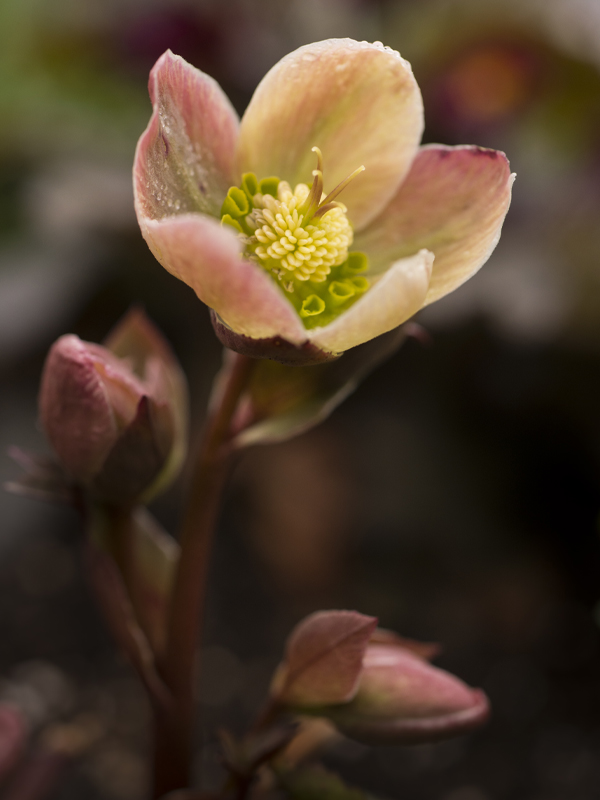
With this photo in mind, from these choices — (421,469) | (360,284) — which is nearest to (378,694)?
(360,284)

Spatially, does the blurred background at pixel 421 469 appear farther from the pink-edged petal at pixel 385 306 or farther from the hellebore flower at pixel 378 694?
the pink-edged petal at pixel 385 306

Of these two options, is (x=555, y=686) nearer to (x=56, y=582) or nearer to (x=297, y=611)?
(x=297, y=611)

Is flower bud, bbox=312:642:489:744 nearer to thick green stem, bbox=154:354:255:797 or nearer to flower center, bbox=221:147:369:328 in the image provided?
thick green stem, bbox=154:354:255:797

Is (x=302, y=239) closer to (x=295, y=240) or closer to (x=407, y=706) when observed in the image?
(x=295, y=240)

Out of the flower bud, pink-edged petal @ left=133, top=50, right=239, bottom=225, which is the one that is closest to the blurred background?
the flower bud

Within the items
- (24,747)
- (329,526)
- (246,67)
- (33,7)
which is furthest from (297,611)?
(33,7)

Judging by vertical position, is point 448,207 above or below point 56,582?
above
